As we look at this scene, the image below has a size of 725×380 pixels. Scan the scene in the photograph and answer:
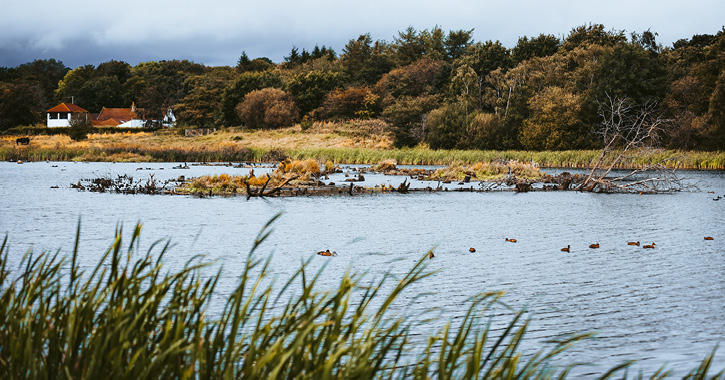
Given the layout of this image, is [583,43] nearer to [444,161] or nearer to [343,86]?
[444,161]

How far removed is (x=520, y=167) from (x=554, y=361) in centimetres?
3091

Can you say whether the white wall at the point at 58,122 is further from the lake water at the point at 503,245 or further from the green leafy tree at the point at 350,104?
the lake water at the point at 503,245

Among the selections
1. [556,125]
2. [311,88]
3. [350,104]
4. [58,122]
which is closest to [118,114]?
[58,122]

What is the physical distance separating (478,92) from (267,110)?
24.3 metres

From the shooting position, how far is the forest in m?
56.1

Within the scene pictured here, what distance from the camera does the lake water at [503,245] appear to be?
27.5 feet

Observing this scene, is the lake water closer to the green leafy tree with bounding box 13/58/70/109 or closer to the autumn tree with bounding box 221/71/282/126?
the autumn tree with bounding box 221/71/282/126

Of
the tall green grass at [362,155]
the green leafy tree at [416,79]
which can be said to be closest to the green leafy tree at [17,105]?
the tall green grass at [362,155]

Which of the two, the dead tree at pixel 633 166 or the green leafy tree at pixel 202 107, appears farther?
the green leafy tree at pixel 202 107

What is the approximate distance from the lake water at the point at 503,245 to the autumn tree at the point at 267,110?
5020 cm

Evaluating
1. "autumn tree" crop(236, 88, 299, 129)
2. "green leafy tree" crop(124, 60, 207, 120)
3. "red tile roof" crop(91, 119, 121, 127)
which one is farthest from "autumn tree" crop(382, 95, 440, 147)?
"red tile roof" crop(91, 119, 121, 127)

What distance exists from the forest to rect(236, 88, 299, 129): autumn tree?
13cm

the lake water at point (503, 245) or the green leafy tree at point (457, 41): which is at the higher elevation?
the green leafy tree at point (457, 41)

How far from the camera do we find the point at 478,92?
217ft
